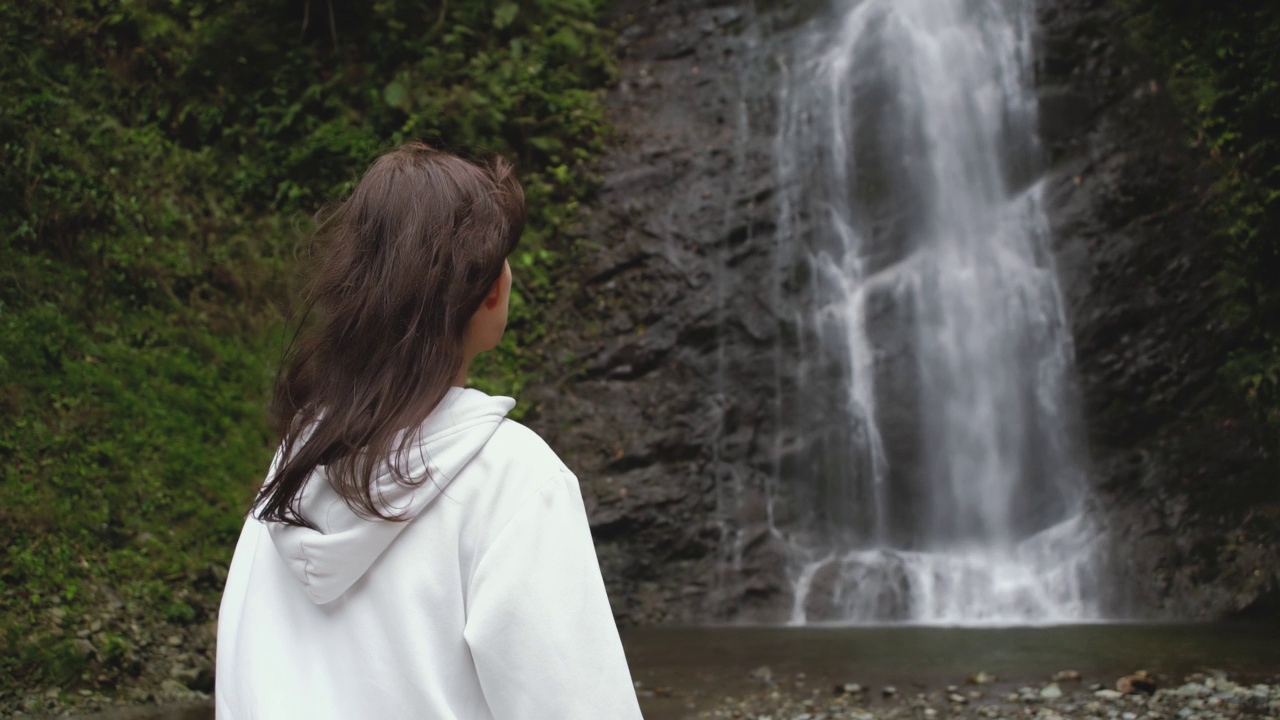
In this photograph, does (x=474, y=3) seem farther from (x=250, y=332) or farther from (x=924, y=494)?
(x=924, y=494)

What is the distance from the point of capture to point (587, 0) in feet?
47.6

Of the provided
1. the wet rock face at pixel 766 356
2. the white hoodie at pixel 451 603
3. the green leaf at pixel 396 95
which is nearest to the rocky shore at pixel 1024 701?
the wet rock face at pixel 766 356

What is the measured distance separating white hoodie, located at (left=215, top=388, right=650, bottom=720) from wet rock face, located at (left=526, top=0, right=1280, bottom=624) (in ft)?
29.3

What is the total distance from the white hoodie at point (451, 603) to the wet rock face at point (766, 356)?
8.93m

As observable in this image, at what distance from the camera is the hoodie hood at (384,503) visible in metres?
1.32

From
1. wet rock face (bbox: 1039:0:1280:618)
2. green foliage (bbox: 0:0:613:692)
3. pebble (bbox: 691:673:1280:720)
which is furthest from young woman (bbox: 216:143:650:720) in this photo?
wet rock face (bbox: 1039:0:1280:618)

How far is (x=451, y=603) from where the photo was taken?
4.37 feet

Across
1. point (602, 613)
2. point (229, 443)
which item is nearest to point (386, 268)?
point (602, 613)

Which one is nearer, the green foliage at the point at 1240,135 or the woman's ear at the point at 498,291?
the woman's ear at the point at 498,291

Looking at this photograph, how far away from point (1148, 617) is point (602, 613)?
9.47 metres

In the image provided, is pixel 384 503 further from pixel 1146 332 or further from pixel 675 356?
pixel 1146 332

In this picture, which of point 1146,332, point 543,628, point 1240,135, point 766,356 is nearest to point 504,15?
point 766,356

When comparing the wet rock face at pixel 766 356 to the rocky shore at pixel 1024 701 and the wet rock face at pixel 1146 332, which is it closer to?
the wet rock face at pixel 1146 332

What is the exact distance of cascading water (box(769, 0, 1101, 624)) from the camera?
33.7 ft
